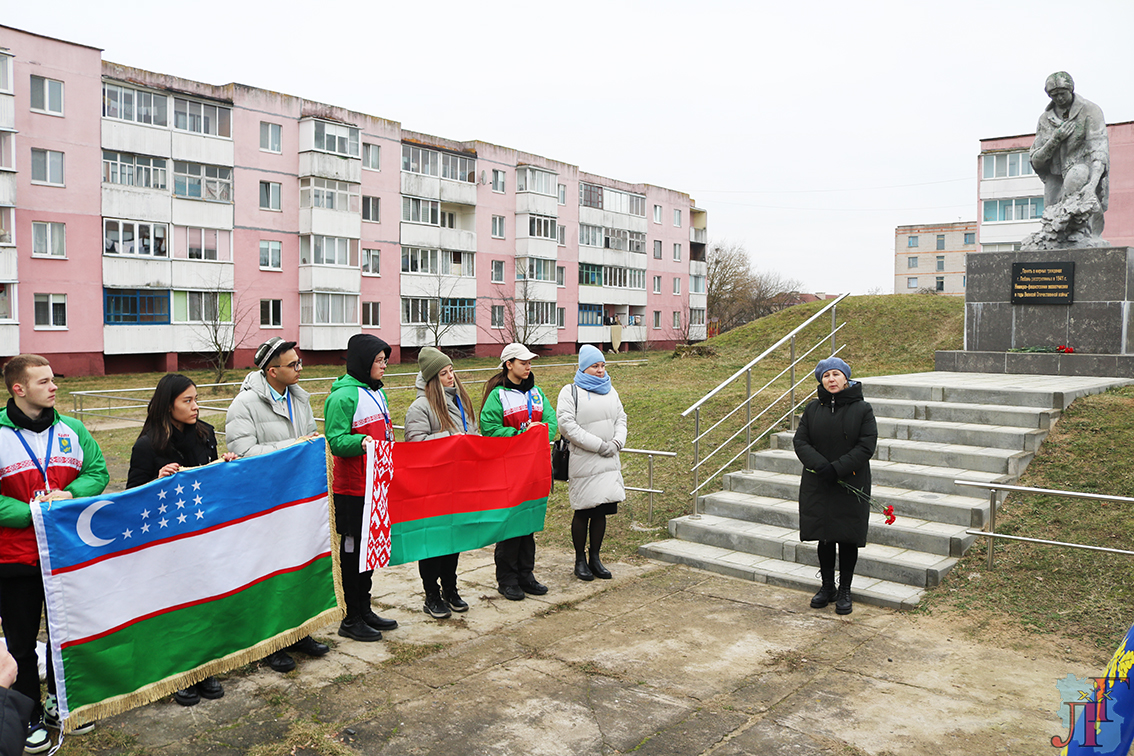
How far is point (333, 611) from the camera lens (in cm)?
560

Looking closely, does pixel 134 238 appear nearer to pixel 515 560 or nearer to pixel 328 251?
pixel 328 251

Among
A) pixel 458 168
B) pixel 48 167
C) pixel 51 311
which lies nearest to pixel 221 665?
pixel 51 311

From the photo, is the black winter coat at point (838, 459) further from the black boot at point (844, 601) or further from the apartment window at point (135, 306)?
the apartment window at point (135, 306)

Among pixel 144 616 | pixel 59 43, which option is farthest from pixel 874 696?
pixel 59 43

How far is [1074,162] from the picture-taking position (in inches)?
507

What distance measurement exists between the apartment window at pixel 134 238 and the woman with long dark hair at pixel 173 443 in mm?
33527

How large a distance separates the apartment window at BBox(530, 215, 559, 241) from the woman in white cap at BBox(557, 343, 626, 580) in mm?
45485

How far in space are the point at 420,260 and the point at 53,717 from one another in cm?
4319

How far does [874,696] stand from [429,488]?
133 inches

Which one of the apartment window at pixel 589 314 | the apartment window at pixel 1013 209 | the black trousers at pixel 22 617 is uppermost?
the apartment window at pixel 1013 209

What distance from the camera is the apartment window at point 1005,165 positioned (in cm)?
5206

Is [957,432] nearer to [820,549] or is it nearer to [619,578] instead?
[820,549]

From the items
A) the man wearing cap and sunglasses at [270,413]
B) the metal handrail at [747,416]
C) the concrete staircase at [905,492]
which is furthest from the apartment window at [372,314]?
the man wearing cap and sunglasses at [270,413]

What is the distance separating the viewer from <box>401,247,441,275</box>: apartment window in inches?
1799
